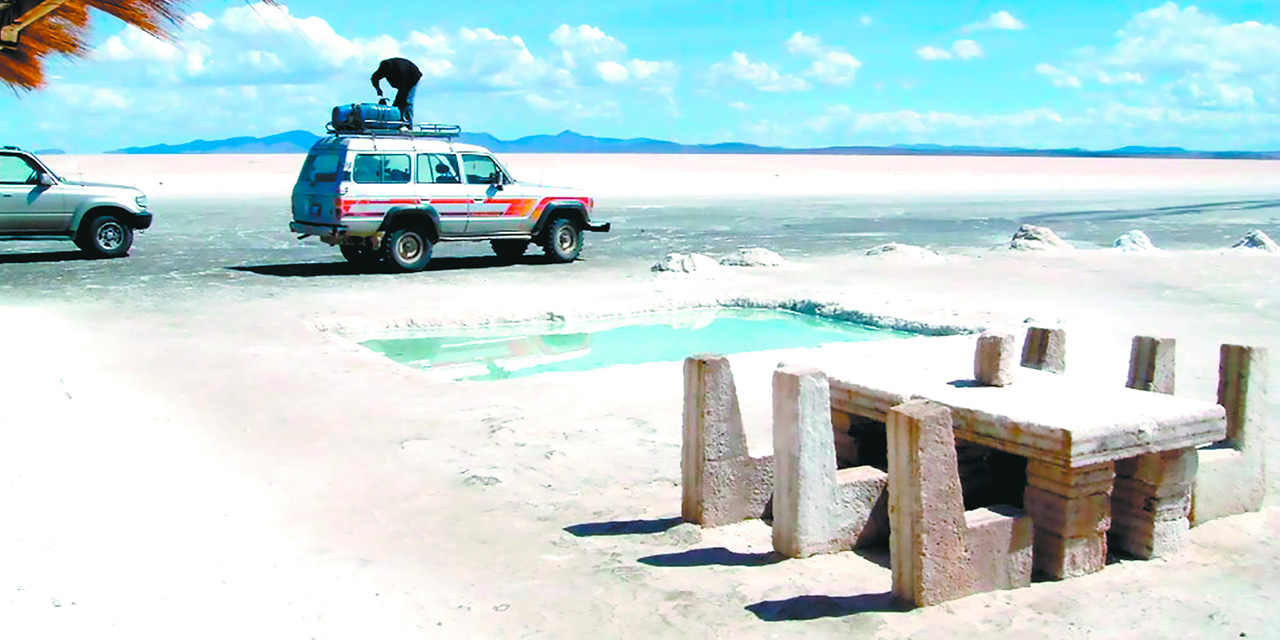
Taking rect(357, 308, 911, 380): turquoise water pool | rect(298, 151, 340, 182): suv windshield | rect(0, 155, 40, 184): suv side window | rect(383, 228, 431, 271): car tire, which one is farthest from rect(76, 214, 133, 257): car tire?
rect(357, 308, 911, 380): turquoise water pool

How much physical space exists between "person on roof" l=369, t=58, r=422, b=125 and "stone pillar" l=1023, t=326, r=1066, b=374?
13.4m

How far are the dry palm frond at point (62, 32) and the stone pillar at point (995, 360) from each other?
148 inches

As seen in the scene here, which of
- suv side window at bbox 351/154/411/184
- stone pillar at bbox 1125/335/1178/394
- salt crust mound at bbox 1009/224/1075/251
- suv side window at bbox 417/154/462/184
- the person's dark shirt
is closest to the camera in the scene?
stone pillar at bbox 1125/335/1178/394

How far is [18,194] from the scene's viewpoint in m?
18.1

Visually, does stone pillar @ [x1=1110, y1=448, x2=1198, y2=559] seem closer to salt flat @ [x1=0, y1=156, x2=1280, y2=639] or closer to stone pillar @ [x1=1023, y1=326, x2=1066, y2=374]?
salt flat @ [x1=0, y1=156, x2=1280, y2=639]

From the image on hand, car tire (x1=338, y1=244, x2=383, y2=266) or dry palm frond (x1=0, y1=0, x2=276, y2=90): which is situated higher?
dry palm frond (x1=0, y1=0, x2=276, y2=90)

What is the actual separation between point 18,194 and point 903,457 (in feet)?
56.6

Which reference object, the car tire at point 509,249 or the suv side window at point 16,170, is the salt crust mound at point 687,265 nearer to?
the car tire at point 509,249

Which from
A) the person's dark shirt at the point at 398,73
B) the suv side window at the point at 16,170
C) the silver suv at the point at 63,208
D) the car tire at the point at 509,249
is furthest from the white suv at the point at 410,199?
the suv side window at the point at 16,170

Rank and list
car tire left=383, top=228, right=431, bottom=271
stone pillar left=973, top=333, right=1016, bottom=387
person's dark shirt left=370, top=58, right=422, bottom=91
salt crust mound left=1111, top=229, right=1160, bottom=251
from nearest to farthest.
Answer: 1. stone pillar left=973, top=333, right=1016, bottom=387
2. car tire left=383, top=228, right=431, bottom=271
3. person's dark shirt left=370, top=58, right=422, bottom=91
4. salt crust mound left=1111, top=229, right=1160, bottom=251

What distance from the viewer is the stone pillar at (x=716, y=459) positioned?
17.9ft

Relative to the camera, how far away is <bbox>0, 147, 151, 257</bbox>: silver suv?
1816cm

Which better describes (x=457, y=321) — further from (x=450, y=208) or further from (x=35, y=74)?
(x=35, y=74)

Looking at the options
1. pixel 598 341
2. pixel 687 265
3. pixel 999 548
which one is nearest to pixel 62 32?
pixel 999 548
